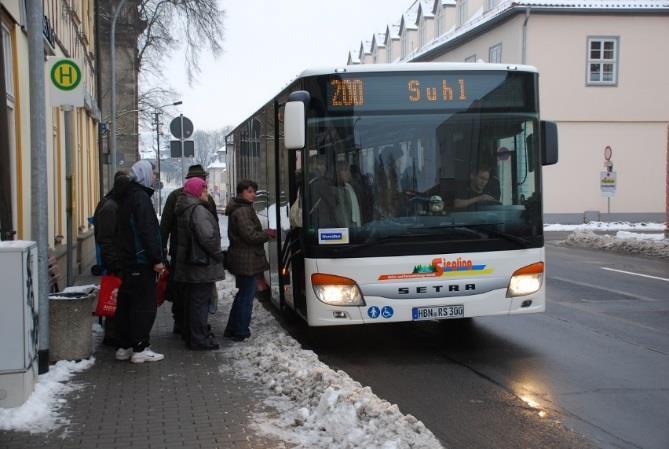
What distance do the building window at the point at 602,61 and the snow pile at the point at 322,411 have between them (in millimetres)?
33670

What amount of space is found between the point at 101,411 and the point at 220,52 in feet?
112

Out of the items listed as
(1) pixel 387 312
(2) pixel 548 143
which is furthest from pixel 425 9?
(1) pixel 387 312

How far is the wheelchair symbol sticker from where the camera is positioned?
8164 mm

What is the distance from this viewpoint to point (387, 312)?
26.8ft

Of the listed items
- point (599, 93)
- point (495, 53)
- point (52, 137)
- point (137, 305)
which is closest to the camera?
point (137, 305)

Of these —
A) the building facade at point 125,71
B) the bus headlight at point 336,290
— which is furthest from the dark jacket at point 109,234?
the building facade at point 125,71

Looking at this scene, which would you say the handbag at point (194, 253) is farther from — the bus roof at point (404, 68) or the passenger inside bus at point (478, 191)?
the passenger inside bus at point (478, 191)

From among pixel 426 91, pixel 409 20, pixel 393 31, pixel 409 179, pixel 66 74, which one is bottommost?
pixel 409 179

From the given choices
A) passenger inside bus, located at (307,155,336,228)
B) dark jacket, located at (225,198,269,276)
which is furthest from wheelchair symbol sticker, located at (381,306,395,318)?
dark jacket, located at (225,198,269,276)

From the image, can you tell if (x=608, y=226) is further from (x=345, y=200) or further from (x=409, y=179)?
(x=345, y=200)

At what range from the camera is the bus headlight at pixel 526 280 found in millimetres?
8430

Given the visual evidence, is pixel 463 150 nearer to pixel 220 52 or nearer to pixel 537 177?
pixel 537 177

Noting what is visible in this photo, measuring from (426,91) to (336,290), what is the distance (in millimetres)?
2186

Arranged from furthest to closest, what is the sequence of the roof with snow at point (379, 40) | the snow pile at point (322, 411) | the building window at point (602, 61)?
the roof with snow at point (379, 40) < the building window at point (602, 61) < the snow pile at point (322, 411)
